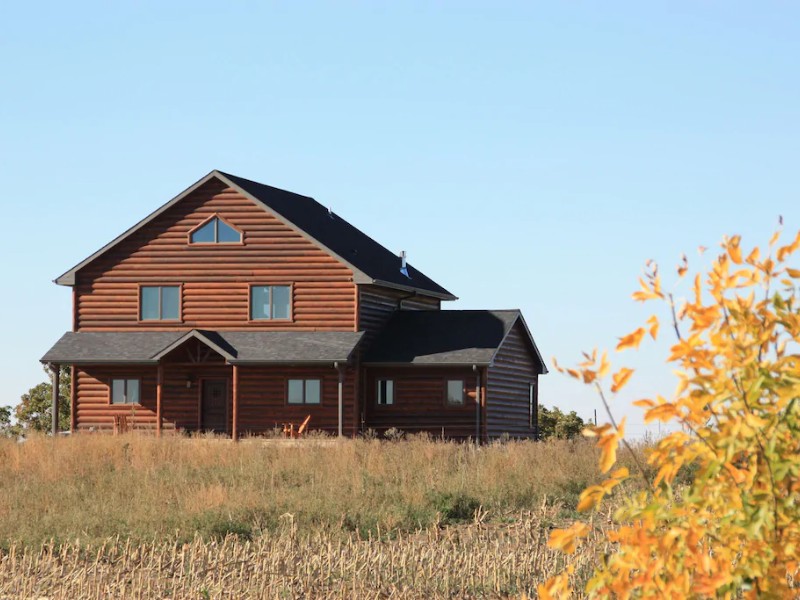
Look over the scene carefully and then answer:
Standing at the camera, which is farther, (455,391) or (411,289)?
(411,289)

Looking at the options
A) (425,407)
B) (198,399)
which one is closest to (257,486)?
(425,407)

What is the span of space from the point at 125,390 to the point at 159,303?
315cm

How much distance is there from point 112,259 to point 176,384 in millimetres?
4784

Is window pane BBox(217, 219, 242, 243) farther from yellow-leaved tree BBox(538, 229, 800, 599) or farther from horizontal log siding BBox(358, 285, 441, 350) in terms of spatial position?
yellow-leaved tree BBox(538, 229, 800, 599)

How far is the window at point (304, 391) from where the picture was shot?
37656 millimetres

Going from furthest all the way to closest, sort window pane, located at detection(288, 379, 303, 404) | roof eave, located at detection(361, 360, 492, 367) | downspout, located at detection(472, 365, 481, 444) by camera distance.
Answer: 1. window pane, located at detection(288, 379, 303, 404)
2. downspout, located at detection(472, 365, 481, 444)
3. roof eave, located at detection(361, 360, 492, 367)

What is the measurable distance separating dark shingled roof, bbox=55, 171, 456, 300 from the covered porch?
2.65 metres

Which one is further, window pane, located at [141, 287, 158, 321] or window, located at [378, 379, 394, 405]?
window pane, located at [141, 287, 158, 321]

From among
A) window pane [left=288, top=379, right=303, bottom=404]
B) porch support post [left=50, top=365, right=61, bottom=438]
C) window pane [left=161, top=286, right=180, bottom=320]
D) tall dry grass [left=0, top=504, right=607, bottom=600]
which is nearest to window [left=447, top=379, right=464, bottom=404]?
window pane [left=288, top=379, right=303, bottom=404]

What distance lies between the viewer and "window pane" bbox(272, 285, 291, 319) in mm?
38406

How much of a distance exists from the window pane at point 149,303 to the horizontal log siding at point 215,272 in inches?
9.4

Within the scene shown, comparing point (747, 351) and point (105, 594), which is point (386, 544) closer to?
point (105, 594)

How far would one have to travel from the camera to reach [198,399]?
1527 inches

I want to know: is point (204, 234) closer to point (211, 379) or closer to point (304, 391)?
point (211, 379)
